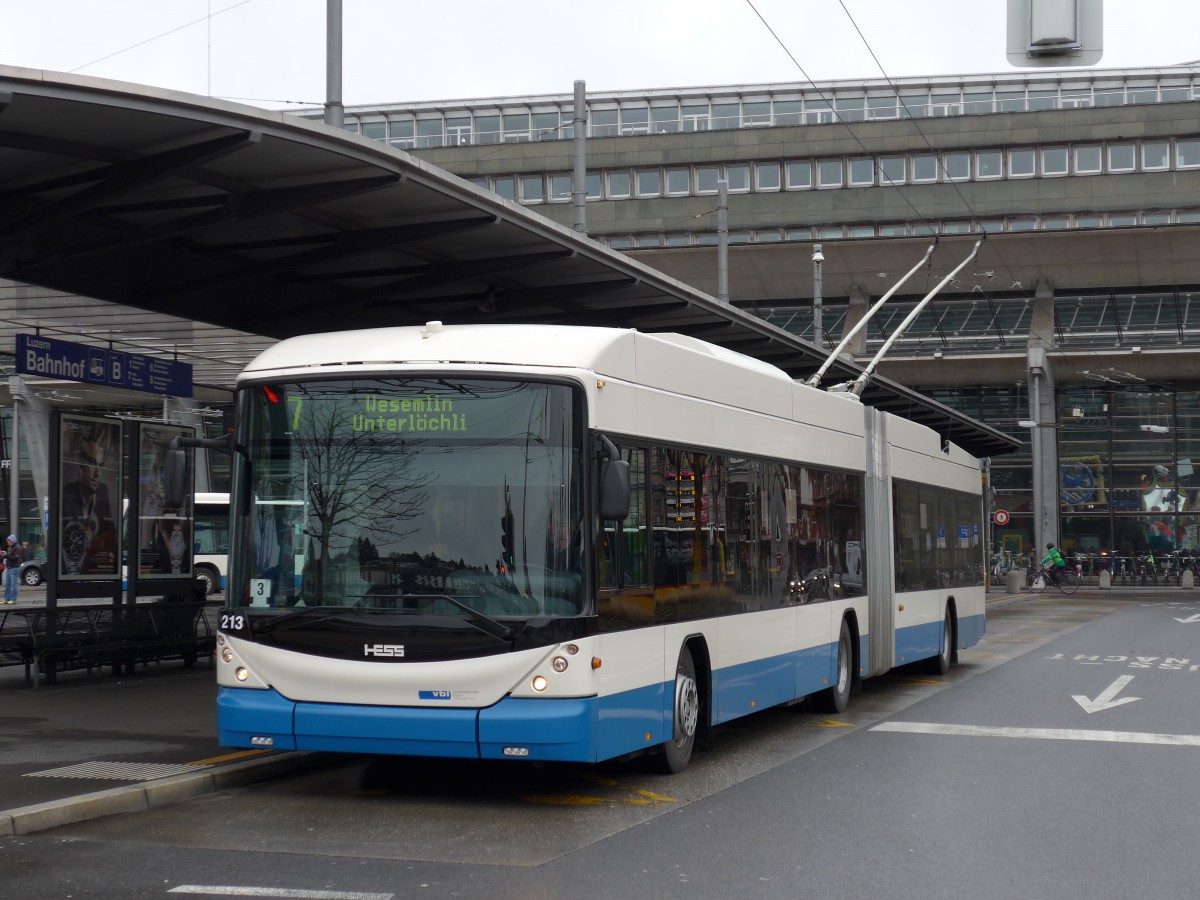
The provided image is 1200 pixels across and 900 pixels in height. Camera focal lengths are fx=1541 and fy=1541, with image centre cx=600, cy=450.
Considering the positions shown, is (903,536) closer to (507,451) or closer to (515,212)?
(515,212)

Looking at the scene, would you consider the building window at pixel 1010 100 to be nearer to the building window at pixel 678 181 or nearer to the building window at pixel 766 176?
the building window at pixel 766 176

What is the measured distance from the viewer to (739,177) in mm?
53844

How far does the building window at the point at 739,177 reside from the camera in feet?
176

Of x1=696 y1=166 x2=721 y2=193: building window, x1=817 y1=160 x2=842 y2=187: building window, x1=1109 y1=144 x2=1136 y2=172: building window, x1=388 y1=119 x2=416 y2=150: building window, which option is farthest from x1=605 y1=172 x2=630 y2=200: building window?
x1=1109 y1=144 x2=1136 y2=172: building window

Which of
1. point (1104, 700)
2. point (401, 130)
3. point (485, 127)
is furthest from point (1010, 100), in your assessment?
point (1104, 700)

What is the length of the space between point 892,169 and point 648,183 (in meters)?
8.43

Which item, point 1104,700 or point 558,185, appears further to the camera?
point 558,185

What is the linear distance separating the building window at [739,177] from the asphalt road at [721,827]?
137ft

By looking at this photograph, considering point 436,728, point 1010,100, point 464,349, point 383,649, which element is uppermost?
point 1010,100

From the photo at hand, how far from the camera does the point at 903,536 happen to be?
17109mm

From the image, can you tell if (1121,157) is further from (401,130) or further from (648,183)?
(401,130)

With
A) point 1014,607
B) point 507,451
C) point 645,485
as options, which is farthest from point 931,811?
point 1014,607

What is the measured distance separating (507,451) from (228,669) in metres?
2.16

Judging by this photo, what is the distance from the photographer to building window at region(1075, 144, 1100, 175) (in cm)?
5128
